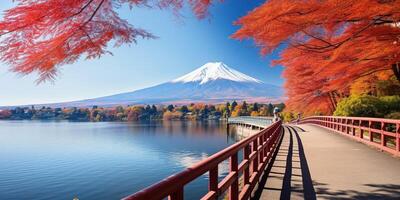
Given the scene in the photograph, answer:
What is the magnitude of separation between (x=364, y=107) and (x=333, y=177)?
20.8 metres

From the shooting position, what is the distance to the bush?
27.4 metres

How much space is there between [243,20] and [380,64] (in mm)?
8389

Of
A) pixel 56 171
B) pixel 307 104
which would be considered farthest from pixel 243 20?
pixel 307 104

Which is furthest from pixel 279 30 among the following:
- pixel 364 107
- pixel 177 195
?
pixel 364 107

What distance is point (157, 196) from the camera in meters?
2.88

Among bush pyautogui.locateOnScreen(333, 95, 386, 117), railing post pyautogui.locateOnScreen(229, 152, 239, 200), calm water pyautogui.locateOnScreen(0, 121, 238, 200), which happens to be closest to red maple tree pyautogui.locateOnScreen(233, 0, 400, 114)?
railing post pyautogui.locateOnScreen(229, 152, 239, 200)

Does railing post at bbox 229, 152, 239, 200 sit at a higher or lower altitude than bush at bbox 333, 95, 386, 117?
lower

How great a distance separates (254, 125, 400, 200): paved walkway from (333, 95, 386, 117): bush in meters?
15.1

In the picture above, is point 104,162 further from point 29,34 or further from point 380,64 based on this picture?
point 29,34

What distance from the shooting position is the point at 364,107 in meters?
28.2

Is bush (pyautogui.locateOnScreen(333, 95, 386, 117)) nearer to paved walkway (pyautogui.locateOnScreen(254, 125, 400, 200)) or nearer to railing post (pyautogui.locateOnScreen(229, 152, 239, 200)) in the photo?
paved walkway (pyautogui.locateOnScreen(254, 125, 400, 200))

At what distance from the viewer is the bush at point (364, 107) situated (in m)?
27.4

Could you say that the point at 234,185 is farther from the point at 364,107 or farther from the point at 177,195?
the point at 364,107

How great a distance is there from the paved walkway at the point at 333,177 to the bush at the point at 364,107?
593 inches
